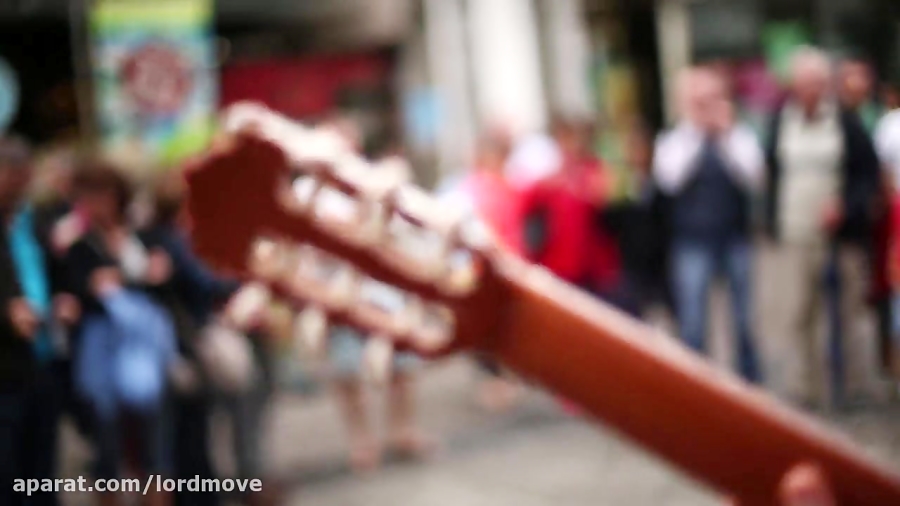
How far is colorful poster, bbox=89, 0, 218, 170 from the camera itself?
6098 millimetres

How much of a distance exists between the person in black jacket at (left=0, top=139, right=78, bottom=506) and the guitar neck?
2144 millimetres

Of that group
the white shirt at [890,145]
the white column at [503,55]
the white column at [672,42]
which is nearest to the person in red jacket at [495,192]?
the white shirt at [890,145]

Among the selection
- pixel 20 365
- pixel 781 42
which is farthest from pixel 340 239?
pixel 781 42

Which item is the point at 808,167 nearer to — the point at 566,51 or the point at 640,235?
the point at 640,235

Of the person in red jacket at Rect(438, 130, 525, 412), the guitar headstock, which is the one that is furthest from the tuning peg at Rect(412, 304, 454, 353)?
the person in red jacket at Rect(438, 130, 525, 412)

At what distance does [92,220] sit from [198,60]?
3197 millimetres

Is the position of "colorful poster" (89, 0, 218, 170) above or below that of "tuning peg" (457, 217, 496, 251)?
above

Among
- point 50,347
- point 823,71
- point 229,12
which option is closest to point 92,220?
point 50,347

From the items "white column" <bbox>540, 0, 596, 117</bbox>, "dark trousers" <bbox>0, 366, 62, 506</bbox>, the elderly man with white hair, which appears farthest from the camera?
"white column" <bbox>540, 0, 596, 117</bbox>

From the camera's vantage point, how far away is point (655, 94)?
11.2 metres

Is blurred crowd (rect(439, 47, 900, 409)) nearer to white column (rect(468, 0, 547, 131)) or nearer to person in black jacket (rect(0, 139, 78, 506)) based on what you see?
person in black jacket (rect(0, 139, 78, 506))

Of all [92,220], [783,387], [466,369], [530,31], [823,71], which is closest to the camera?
[92,220]

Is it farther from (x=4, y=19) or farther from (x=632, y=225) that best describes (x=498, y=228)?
(x=4, y=19)

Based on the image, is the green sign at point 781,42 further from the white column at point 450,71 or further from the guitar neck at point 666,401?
the guitar neck at point 666,401
